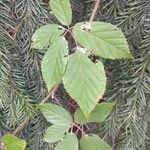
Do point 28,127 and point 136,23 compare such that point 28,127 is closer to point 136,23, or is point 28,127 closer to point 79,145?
point 79,145

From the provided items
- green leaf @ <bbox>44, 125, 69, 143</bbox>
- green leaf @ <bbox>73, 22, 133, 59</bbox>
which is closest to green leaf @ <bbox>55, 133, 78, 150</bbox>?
green leaf @ <bbox>44, 125, 69, 143</bbox>

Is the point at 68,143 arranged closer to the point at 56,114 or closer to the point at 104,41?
the point at 56,114

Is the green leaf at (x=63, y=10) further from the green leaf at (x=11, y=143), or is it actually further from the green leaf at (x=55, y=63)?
the green leaf at (x=11, y=143)

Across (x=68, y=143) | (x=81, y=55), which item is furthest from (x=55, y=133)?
(x=81, y=55)

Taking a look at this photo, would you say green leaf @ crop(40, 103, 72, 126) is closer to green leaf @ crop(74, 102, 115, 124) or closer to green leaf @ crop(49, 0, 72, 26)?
green leaf @ crop(74, 102, 115, 124)

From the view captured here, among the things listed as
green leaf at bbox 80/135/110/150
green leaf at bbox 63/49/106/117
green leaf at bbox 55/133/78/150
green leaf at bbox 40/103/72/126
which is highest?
green leaf at bbox 63/49/106/117

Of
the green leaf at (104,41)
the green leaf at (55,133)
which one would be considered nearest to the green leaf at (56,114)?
the green leaf at (55,133)

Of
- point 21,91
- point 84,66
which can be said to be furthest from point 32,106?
point 84,66
